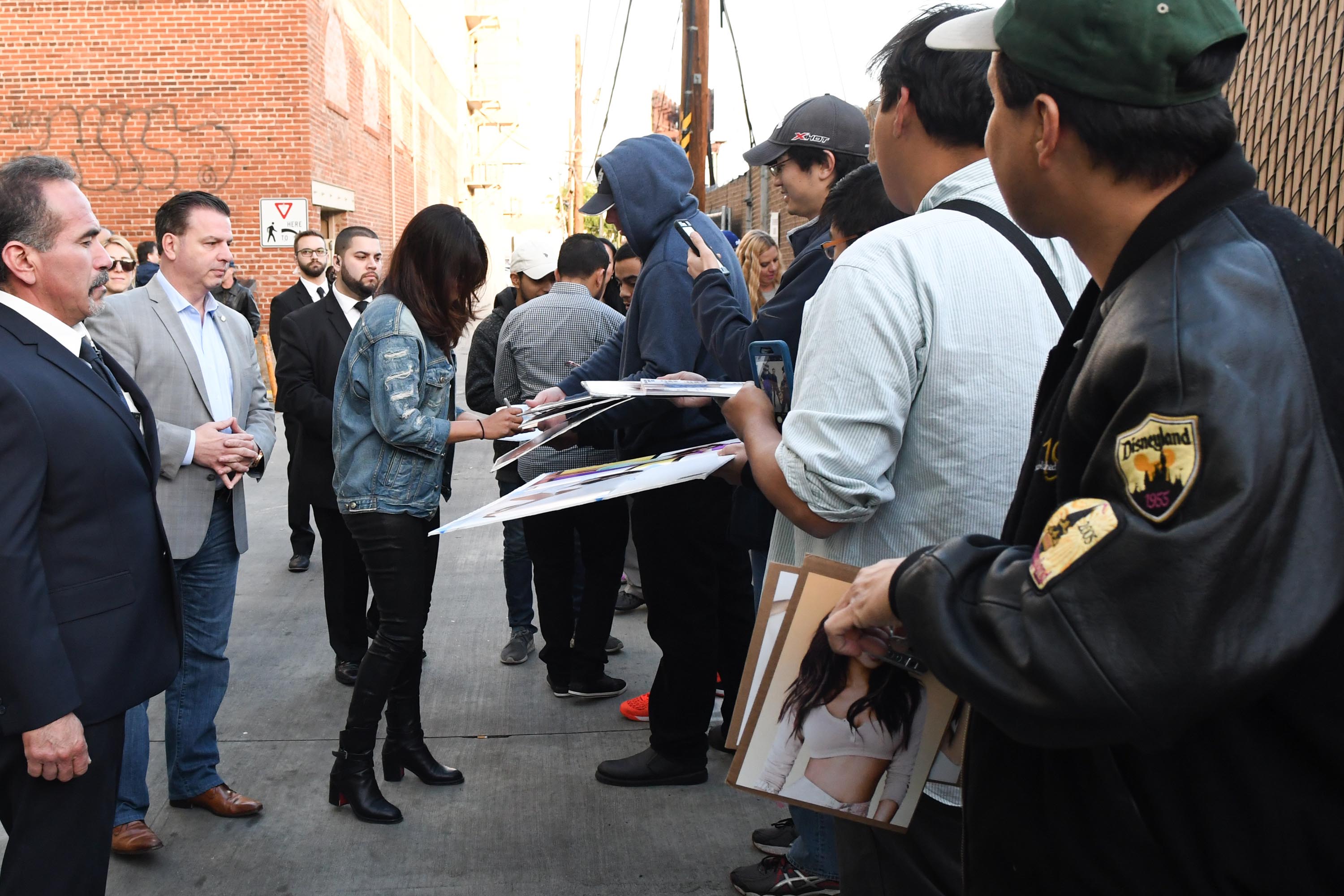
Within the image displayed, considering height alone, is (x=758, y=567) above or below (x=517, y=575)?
above

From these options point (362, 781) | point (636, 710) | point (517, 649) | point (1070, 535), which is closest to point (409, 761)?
point (362, 781)

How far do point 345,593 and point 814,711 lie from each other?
393 cm

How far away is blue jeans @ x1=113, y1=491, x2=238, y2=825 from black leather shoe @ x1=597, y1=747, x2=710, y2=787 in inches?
56.1

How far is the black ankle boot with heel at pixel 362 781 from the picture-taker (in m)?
3.78

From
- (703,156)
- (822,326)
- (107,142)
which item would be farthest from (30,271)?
(107,142)

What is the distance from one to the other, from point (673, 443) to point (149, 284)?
75.6 inches

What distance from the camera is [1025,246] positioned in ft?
6.26

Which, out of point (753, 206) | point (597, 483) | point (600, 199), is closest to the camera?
point (597, 483)

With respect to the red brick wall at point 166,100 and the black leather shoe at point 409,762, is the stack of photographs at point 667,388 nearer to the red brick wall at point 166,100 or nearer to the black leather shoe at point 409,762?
the black leather shoe at point 409,762

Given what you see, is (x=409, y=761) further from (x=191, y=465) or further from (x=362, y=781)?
(x=191, y=465)

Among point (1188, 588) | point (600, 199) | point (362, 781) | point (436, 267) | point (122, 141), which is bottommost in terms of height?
point (362, 781)

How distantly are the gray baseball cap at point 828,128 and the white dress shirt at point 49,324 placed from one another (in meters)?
2.20

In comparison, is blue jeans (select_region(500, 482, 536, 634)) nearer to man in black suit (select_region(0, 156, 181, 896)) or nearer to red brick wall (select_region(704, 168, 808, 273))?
man in black suit (select_region(0, 156, 181, 896))

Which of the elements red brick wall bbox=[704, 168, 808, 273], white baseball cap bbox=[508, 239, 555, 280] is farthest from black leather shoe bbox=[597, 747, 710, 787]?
red brick wall bbox=[704, 168, 808, 273]
